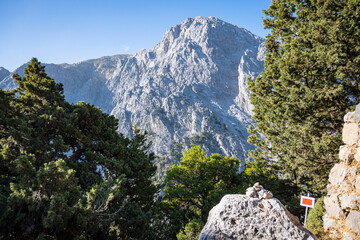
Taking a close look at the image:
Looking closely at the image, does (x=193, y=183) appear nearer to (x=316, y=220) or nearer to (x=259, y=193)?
(x=316, y=220)

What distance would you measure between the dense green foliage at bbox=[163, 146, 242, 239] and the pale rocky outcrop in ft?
30.6

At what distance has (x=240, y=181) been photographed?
619 inches

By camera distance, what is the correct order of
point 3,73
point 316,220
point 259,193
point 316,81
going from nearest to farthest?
point 259,193 < point 316,220 < point 316,81 < point 3,73

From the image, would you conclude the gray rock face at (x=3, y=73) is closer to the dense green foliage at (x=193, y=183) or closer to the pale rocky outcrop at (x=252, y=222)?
the dense green foliage at (x=193, y=183)

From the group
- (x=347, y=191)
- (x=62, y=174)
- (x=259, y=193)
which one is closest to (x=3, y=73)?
(x=62, y=174)

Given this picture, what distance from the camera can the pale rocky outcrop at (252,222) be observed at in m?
4.58

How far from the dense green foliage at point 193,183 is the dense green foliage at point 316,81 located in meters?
6.00

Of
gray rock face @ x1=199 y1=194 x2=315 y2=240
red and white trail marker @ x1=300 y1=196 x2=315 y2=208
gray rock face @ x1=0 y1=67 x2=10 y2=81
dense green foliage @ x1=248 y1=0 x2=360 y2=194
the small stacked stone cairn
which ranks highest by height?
gray rock face @ x1=0 y1=67 x2=10 y2=81

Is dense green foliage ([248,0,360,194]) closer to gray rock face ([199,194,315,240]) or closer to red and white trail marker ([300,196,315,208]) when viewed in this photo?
red and white trail marker ([300,196,315,208])

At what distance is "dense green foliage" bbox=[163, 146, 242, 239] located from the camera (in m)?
14.2

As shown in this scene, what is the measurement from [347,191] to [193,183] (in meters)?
9.53

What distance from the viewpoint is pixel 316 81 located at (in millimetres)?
8336

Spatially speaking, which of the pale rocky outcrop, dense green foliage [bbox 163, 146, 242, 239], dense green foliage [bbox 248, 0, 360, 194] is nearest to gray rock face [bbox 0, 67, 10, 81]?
dense green foliage [bbox 163, 146, 242, 239]

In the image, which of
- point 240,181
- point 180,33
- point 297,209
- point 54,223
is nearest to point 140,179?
point 54,223
